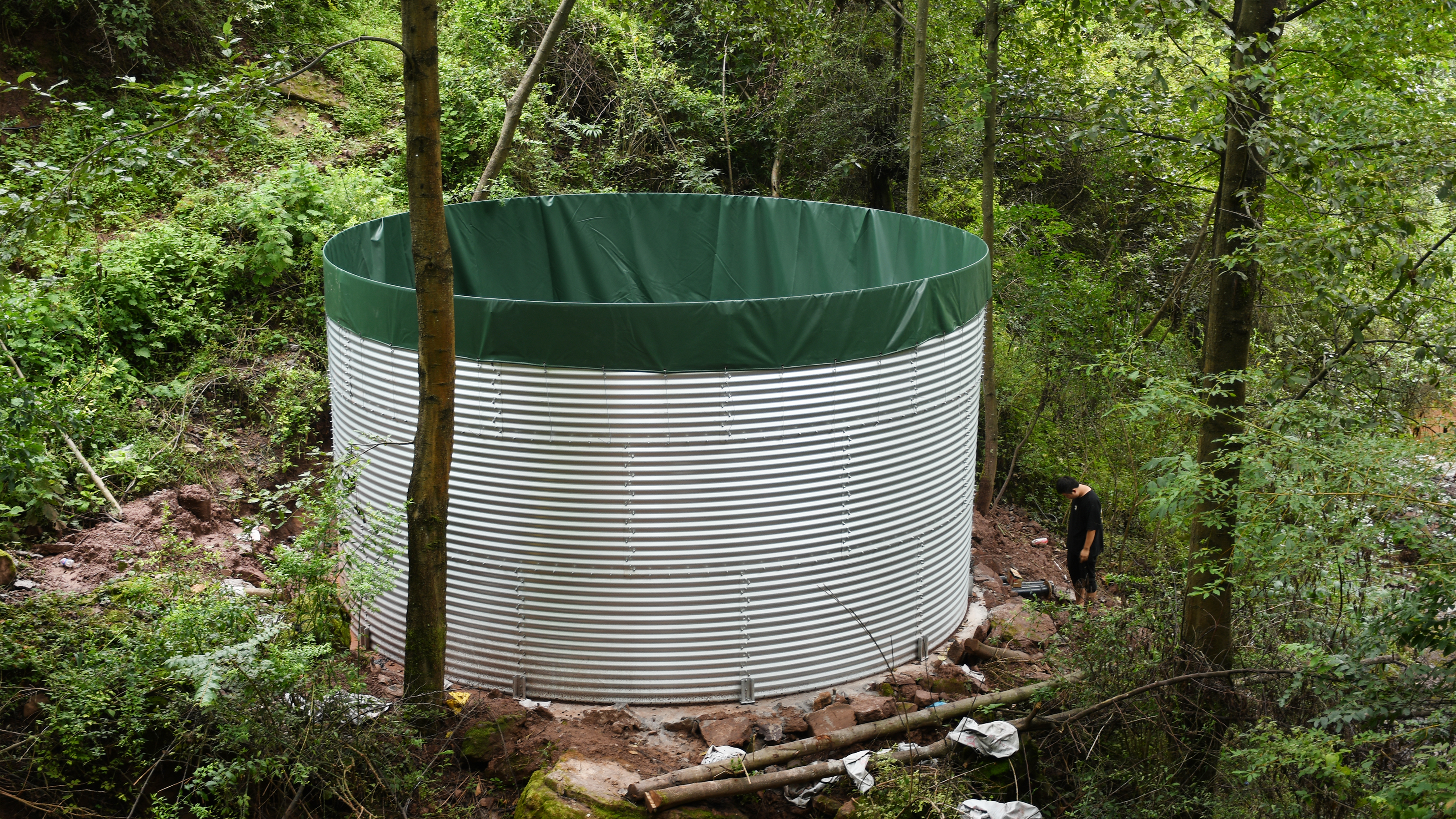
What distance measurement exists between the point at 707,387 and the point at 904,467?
158 cm

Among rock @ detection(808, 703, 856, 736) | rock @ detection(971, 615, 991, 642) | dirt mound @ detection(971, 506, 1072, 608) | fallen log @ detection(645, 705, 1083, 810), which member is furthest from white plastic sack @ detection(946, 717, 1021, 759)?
dirt mound @ detection(971, 506, 1072, 608)

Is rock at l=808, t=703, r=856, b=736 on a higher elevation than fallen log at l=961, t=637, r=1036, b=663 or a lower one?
higher

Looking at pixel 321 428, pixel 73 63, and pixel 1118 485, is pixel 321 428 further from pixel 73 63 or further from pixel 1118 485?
pixel 1118 485

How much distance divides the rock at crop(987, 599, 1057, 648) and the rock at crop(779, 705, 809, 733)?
2.09 m

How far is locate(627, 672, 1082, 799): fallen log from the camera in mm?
5293

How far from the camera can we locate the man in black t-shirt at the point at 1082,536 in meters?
7.54

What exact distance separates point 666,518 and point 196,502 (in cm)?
421

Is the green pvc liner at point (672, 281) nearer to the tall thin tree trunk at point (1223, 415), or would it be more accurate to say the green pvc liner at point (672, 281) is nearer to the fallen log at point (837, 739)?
the tall thin tree trunk at point (1223, 415)

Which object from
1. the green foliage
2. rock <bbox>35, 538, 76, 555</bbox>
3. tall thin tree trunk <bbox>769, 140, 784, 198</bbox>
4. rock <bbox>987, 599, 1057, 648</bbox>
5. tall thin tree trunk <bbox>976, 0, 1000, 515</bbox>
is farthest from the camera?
tall thin tree trunk <bbox>769, 140, 784, 198</bbox>

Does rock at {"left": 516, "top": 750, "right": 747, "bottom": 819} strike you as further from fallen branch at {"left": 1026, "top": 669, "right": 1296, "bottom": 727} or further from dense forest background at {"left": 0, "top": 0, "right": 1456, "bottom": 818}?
fallen branch at {"left": 1026, "top": 669, "right": 1296, "bottom": 727}

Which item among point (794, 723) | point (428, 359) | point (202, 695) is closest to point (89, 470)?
point (428, 359)

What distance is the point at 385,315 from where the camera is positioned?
253 inches

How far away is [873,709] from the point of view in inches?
237

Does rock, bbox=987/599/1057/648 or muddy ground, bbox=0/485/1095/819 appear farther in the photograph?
rock, bbox=987/599/1057/648
